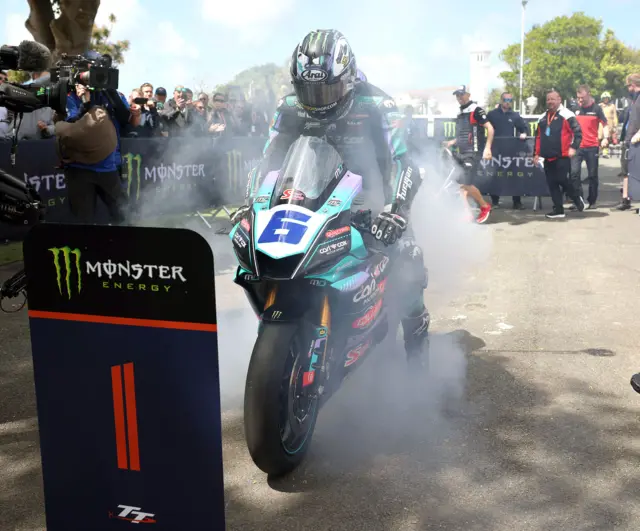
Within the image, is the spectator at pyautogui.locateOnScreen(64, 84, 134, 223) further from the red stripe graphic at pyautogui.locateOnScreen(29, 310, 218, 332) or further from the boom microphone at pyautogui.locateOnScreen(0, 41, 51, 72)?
the red stripe graphic at pyautogui.locateOnScreen(29, 310, 218, 332)

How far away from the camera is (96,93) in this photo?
23.3 feet

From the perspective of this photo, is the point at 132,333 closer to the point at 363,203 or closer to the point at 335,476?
the point at 335,476

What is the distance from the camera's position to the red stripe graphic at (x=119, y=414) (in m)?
2.14

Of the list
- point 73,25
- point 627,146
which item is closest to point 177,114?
point 73,25

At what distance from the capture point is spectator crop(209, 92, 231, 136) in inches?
510

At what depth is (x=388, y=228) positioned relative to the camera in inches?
147

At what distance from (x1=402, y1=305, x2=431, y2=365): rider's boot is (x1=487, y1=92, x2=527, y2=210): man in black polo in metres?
9.59

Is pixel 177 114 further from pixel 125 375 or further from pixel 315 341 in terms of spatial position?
pixel 125 375

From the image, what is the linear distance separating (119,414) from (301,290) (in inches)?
57.2

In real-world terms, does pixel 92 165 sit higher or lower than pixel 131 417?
higher

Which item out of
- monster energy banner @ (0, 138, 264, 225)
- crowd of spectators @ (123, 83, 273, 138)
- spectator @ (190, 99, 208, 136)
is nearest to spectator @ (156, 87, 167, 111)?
crowd of spectators @ (123, 83, 273, 138)

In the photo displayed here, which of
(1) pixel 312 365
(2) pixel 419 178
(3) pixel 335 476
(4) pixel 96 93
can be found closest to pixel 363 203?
(2) pixel 419 178

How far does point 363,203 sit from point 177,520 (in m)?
2.23

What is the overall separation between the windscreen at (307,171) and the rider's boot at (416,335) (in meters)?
1.28
